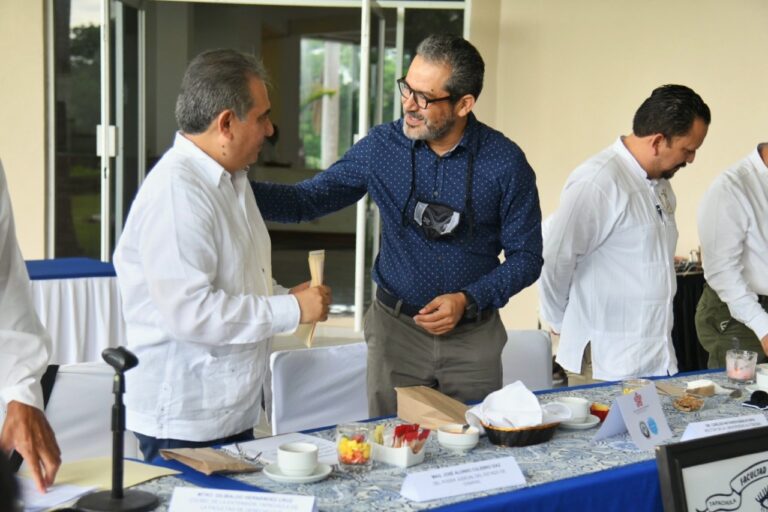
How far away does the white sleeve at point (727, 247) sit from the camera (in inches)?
144

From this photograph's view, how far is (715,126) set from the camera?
6141 mm

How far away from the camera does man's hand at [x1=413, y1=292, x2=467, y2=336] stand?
102 inches

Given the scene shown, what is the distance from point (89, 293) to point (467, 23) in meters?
3.40

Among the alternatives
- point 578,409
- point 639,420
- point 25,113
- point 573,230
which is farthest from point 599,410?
point 25,113

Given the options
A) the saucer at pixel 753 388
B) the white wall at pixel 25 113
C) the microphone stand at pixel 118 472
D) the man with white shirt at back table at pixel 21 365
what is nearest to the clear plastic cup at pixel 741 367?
the saucer at pixel 753 388

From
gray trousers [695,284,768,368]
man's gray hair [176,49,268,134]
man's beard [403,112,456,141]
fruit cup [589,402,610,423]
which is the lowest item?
gray trousers [695,284,768,368]

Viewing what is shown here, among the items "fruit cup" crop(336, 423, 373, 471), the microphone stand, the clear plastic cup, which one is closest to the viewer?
the microphone stand

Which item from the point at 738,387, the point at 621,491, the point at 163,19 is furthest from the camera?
the point at 163,19

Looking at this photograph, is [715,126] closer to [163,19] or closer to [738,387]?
[738,387]

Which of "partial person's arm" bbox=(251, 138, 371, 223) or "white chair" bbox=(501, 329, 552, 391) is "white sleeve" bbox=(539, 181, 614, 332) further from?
"partial person's arm" bbox=(251, 138, 371, 223)

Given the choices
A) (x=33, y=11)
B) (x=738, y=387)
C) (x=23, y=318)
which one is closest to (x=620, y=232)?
(x=738, y=387)

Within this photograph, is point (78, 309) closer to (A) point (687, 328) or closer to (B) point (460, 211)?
(B) point (460, 211)

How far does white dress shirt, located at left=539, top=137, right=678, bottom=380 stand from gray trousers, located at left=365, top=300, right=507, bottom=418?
0.52 meters

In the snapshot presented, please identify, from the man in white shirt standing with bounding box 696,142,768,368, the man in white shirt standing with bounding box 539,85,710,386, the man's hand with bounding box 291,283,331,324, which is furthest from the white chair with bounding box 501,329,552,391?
the man's hand with bounding box 291,283,331,324
